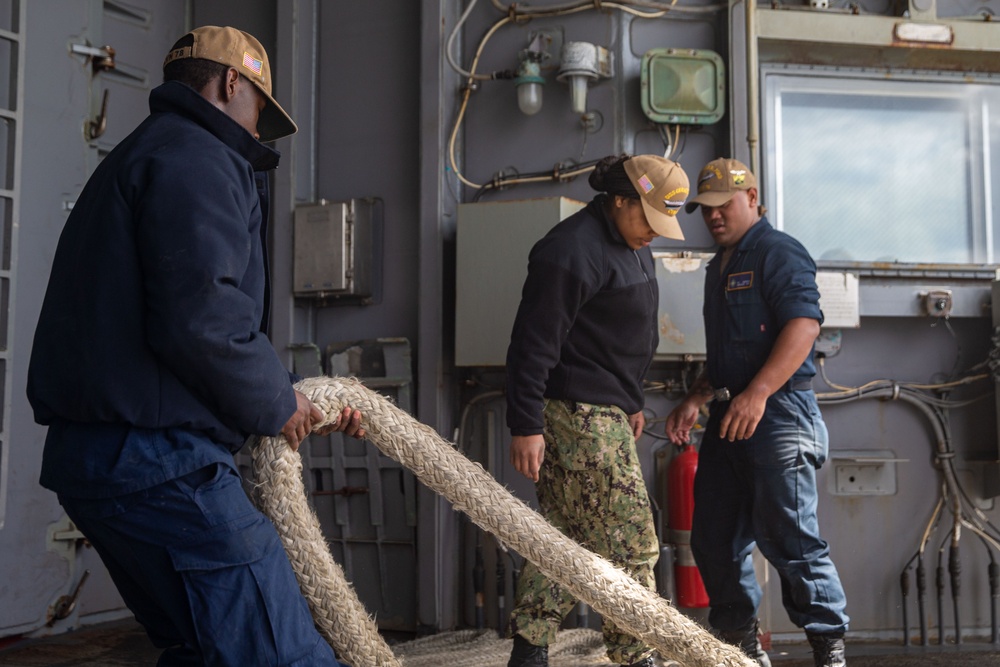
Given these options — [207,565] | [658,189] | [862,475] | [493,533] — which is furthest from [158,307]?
[862,475]

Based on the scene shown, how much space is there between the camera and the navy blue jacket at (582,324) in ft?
10.5

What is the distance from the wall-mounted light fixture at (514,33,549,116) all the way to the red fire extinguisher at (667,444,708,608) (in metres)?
1.76

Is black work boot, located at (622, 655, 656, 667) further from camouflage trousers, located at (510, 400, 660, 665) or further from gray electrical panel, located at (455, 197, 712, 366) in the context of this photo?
gray electrical panel, located at (455, 197, 712, 366)

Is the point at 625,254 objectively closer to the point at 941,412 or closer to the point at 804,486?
the point at 804,486

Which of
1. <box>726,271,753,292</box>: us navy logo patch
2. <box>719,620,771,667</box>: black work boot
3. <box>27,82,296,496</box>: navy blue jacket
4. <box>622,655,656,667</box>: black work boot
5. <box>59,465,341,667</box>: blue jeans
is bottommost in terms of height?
<box>719,620,771,667</box>: black work boot

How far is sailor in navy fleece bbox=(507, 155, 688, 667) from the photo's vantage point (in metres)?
3.22

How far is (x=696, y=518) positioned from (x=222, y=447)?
89.9 inches

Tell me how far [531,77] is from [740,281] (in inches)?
58.6

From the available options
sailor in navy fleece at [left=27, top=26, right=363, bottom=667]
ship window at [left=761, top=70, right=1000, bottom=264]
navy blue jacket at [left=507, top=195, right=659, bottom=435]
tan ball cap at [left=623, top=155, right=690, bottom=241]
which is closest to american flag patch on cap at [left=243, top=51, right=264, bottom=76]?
sailor in navy fleece at [left=27, top=26, right=363, bottom=667]

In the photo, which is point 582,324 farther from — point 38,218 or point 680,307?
point 38,218

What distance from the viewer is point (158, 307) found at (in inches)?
73.3

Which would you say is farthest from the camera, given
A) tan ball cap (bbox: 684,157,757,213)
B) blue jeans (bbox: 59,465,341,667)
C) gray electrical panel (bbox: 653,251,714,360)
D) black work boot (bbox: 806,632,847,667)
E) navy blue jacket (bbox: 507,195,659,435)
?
gray electrical panel (bbox: 653,251,714,360)

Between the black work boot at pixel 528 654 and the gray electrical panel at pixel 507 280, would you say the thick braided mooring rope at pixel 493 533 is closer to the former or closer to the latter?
the black work boot at pixel 528 654

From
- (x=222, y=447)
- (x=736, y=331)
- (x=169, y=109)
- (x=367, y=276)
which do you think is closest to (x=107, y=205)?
(x=169, y=109)
